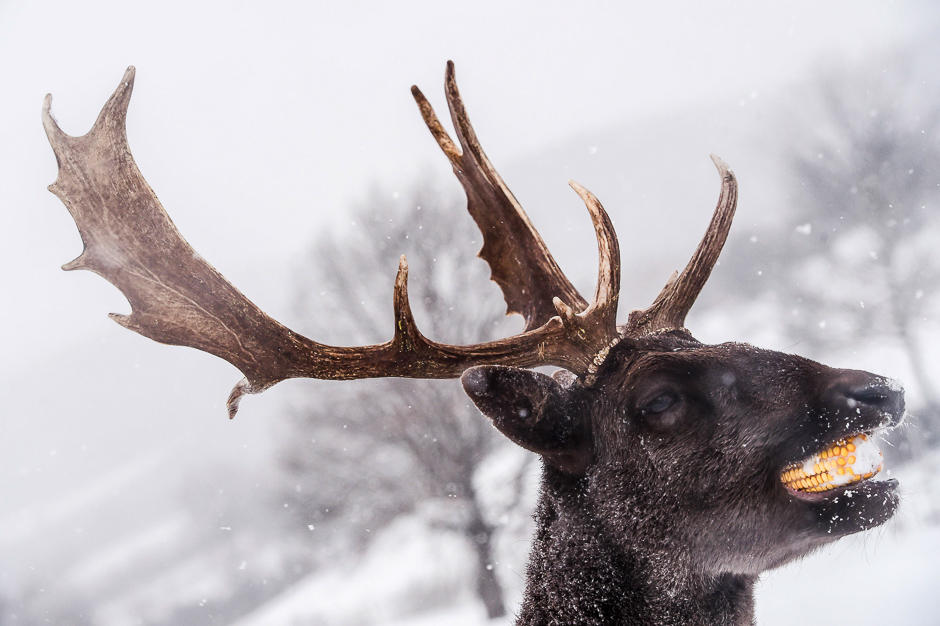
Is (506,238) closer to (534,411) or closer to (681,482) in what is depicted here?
(534,411)

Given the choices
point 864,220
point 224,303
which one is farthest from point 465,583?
point 864,220

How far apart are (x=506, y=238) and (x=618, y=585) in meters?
1.90

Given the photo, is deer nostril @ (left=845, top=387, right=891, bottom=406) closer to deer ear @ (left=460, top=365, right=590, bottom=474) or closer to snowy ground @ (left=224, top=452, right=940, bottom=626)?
deer ear @ (left=460, top=365, right=590, bottom=474)

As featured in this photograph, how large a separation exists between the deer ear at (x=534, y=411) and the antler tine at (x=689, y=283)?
73 centimetres

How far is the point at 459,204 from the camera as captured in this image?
34.2ft

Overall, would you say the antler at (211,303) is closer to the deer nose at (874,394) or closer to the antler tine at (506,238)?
the antler tine at (506,238)

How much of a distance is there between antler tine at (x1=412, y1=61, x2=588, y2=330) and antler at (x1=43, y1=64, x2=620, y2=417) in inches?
9.2

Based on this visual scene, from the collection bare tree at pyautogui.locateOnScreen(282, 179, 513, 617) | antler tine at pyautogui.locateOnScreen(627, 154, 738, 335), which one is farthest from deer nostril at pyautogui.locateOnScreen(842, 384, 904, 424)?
bare tree at pyautogui.locateOnScreen(282, 179, 513, 617)

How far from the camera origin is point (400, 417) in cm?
887

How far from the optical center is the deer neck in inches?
81.7

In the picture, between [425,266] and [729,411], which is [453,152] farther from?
[425,266]

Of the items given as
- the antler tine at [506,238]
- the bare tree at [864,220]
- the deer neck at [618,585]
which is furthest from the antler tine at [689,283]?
the bare tree at [864,220]

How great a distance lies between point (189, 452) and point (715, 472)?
38.9 feet

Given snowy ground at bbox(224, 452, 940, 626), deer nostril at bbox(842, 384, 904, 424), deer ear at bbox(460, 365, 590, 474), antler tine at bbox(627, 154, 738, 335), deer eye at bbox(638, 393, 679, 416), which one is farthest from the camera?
snowy ground at bbox(224, 452, 940, 626)
